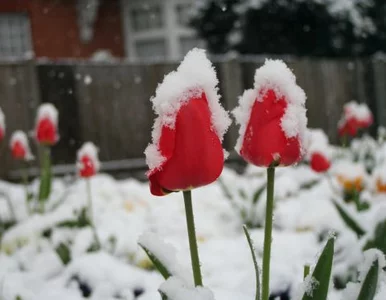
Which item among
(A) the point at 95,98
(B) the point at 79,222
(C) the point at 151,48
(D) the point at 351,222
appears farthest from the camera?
(C) the point at 151,48

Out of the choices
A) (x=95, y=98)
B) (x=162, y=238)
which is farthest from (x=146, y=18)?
(x=162, y=238)

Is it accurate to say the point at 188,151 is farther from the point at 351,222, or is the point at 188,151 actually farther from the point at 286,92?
the point at 351,222

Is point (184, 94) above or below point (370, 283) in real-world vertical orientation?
above

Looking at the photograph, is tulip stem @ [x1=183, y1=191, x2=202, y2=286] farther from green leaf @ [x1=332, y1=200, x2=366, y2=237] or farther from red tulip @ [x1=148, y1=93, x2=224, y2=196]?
green leaf @ [x1=332, y1=200, x2=366, y2=237]

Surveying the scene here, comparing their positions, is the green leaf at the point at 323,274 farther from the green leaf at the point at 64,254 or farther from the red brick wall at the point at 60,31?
the red brick wall at the point at 60,31

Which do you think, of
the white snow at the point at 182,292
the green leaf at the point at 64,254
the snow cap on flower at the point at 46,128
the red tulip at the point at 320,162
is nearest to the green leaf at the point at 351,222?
the red tulip at the point at 320,162

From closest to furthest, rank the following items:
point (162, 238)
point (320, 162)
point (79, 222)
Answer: point (162, 238) → point (320, 162) → point (79, 222)
